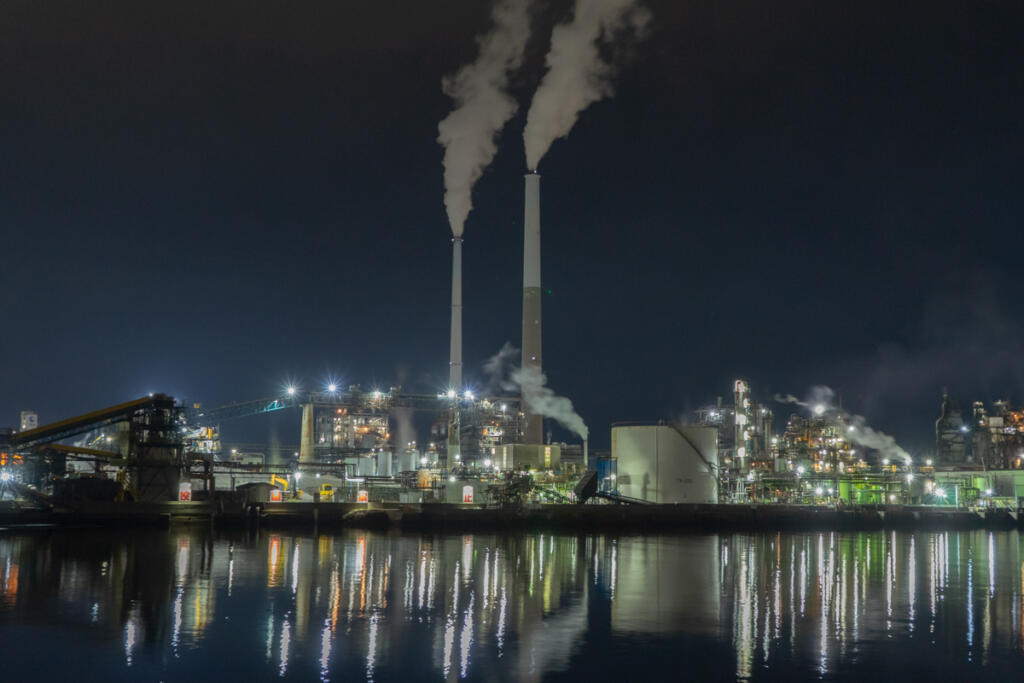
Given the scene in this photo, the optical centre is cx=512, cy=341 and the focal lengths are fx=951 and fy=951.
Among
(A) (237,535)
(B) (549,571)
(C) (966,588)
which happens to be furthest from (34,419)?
(C) (966,588)

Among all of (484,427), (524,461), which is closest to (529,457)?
(524,461)

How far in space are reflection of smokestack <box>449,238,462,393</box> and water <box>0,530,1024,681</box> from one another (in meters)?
56.4

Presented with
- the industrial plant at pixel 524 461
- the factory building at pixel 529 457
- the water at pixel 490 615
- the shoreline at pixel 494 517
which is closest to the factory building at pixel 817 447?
the industrial plant at pixel 524 461

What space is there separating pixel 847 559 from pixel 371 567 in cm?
2153

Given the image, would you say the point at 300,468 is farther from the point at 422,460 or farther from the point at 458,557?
the point at 458,557

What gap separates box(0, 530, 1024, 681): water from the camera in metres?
18.1

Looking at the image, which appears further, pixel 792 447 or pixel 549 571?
pixel 792 447

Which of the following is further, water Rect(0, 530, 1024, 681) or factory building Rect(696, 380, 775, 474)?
factory building Rect(696, 380, 775, 474)

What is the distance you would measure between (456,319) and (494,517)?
128 ft

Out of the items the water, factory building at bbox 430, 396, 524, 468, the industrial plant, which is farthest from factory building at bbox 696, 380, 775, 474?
the water

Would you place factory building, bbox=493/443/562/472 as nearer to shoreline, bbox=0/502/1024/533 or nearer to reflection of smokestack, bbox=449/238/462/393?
shoreline, bbox=0/502/1024/533

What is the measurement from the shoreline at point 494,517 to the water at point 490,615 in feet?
43.1

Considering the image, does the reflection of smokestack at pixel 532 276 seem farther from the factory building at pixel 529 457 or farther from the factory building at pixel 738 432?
the factory building at pixel 738 432

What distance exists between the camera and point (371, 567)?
1356 inches
